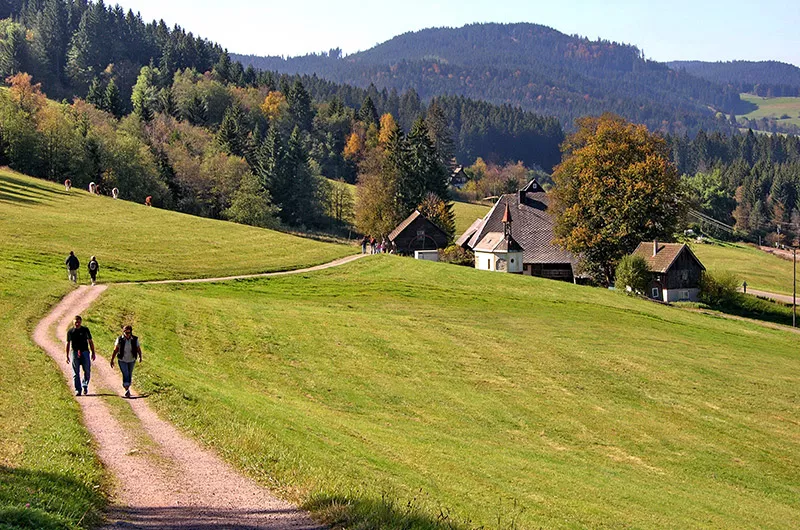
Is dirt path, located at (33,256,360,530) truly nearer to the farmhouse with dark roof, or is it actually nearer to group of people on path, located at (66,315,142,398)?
group of people on path, located at (66,315,142,398)

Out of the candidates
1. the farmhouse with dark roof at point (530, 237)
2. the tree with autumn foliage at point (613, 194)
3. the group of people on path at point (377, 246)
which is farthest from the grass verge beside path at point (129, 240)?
the farmhouse with dark roof at point (530, 237)

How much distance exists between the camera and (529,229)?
8412 cm

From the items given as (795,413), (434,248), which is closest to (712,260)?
(434,248)

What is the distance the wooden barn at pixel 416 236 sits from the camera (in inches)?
3425

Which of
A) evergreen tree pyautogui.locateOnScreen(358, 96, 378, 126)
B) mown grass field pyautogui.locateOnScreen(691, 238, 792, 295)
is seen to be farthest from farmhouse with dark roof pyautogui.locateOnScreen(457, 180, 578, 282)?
evergreen tree pyautogui.locateOnScreen(358, 96, 378, 126)

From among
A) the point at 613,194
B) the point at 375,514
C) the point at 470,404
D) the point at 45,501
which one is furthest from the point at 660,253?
the point at 45,501

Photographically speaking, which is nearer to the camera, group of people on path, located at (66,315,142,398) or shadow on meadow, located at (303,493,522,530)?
shadow on meadow, located at (303,493,522,530)

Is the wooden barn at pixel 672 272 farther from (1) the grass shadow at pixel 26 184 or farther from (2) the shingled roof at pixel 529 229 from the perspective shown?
(1) the grass shadow at pixel 26 184

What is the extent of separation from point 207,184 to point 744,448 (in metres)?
80.2

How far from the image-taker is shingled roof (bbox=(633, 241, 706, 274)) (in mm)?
69312

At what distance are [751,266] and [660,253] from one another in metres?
46.2

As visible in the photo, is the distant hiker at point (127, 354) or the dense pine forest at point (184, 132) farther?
the dense pine forest at point (184, 132)

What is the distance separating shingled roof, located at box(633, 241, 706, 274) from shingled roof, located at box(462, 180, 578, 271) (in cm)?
775

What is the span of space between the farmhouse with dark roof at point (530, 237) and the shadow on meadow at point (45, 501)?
217ft
